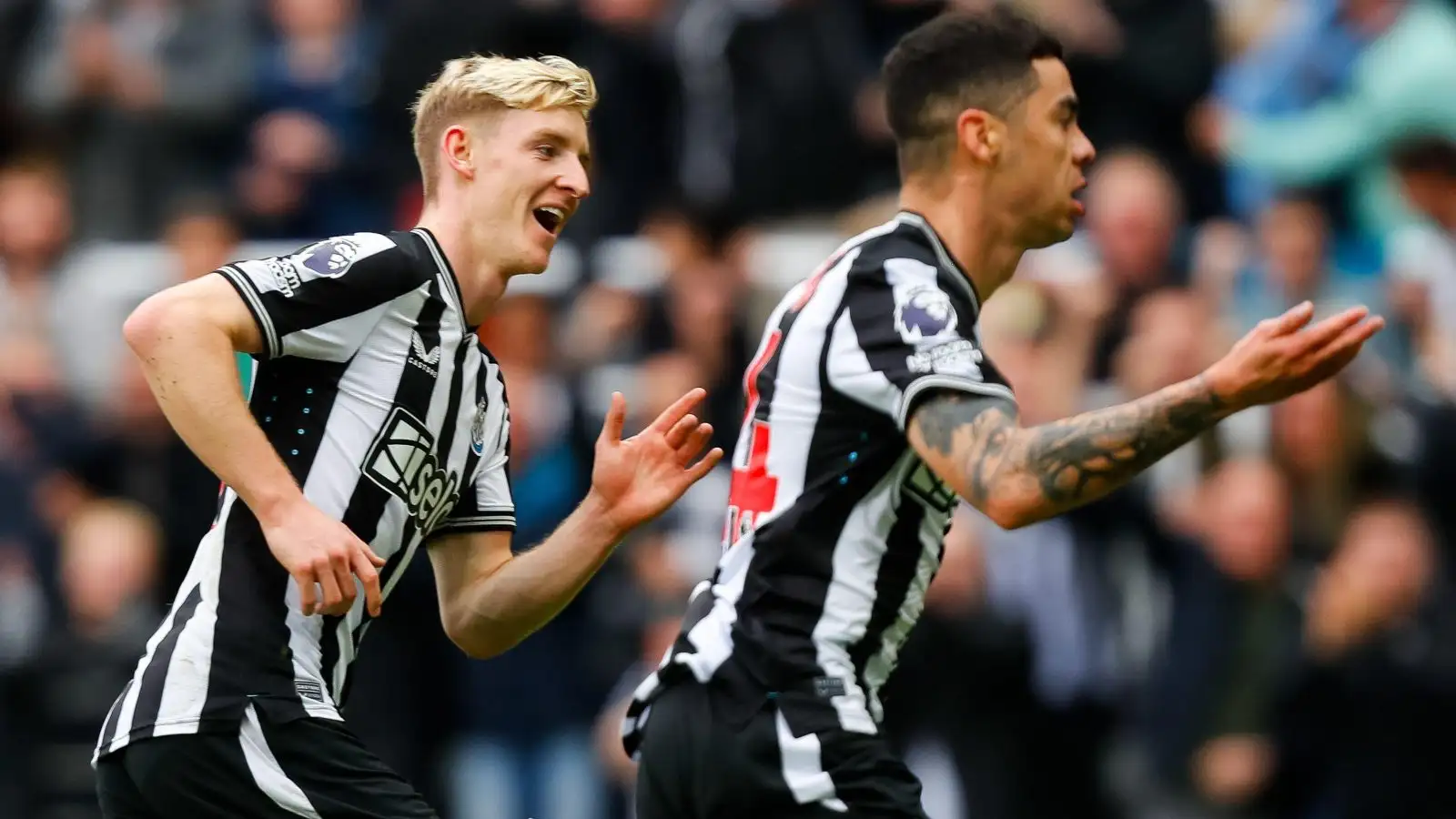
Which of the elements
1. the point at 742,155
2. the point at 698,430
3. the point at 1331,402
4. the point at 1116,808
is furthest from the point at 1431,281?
the point at 698,430

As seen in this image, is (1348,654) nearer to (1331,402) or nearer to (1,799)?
(1331,402)

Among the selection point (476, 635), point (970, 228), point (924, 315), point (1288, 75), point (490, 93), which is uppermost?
point (1288, 75)

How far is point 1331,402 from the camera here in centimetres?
971

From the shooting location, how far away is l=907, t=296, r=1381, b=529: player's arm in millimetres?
4590

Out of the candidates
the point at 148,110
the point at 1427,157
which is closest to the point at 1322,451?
the point at 1427,157

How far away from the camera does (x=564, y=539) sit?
570cm

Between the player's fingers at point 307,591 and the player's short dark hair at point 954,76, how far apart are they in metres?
1.82

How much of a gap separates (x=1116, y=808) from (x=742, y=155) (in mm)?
4236

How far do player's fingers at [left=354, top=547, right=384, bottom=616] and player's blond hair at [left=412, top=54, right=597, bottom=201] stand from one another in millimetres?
1109

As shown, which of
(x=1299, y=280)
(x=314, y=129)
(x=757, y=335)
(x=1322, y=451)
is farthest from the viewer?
(x=314, y=129)

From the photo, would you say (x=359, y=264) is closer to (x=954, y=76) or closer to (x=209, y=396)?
(x=209, y=396)

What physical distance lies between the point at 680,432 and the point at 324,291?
1050mm

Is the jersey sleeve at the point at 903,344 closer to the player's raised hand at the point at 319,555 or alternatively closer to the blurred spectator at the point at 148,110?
the player's raised hand at the point at 319,555

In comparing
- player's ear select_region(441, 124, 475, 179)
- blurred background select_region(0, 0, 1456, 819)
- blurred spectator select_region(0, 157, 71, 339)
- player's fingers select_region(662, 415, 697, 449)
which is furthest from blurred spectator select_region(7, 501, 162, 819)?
player's ear select_region(441, 124, 475, 179)
